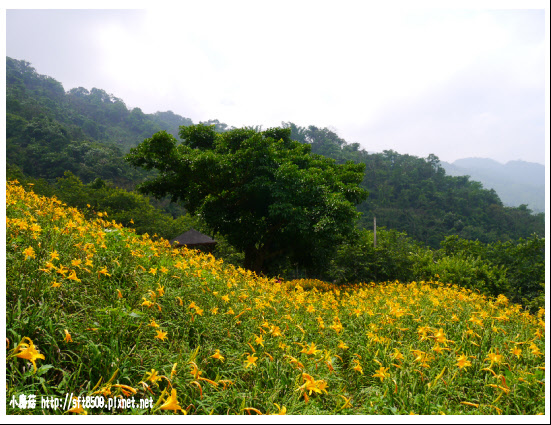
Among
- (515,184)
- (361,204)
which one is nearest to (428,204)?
(361,204)

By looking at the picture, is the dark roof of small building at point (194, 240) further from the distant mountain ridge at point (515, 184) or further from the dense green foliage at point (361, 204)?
the distant mountain ridge at point (515, 184)

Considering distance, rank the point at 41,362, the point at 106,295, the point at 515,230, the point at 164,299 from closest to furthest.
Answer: the point at 41,362, the point at 106,295, the point at 164,299, the point at 515,230

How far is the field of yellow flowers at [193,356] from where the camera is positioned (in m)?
1.27

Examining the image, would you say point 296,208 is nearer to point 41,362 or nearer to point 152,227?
point 41,362

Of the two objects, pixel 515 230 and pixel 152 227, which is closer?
pixel 152 227

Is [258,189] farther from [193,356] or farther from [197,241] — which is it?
[193,356]

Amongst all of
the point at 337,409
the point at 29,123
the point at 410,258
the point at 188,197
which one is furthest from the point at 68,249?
the point at 29,123

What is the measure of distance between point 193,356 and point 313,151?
122ft

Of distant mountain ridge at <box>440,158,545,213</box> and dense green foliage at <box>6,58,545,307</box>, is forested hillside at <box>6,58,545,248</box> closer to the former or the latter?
dense green foliage at <box>6,58,545,307</box>

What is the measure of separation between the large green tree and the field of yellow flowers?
4.05m

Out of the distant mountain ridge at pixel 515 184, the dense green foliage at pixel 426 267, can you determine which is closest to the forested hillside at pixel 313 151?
the dense green foliage at pixel 426 267

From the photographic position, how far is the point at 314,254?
8.65 m

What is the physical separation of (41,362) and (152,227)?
617 inches

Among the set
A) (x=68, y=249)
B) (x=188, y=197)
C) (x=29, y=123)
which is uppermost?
(x=29, y=123)
